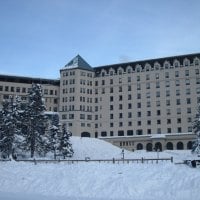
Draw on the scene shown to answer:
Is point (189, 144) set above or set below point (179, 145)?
above

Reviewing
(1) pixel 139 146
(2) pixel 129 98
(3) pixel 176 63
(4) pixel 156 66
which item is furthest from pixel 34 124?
(3) pixel 176 63

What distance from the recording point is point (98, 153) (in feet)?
267

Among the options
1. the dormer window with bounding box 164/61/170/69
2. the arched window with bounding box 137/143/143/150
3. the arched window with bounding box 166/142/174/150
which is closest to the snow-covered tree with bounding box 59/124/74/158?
the arched window with bounding box 137/143/143/150

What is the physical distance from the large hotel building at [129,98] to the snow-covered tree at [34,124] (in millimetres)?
34930

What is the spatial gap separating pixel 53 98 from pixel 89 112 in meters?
12.5

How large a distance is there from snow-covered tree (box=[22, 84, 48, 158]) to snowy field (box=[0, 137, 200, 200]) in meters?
13.9

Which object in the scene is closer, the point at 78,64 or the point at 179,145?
the point at 179,145

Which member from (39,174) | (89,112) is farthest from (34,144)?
(89,112)

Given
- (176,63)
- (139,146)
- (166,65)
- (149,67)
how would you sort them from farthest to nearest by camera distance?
(149,67)
(166,65)
(176,63)
(139,146)

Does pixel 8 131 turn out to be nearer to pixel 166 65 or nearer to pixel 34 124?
pixel 34 124

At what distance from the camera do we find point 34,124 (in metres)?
66.1

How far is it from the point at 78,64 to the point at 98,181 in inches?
2754

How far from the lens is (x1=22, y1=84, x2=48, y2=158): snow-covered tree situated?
65062 millimetres

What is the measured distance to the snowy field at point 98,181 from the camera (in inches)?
1417
